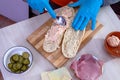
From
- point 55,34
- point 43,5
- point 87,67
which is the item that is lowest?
point 87,67

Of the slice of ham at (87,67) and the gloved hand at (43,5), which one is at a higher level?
the gloved hand at (43,5)

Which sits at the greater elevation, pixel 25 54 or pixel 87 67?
pixel 25 54

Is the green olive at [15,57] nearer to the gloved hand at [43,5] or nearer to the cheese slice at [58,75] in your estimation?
the cheese slice at [58,75]

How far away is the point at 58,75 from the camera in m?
0.98

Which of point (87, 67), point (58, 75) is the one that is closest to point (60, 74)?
point (58, 75)

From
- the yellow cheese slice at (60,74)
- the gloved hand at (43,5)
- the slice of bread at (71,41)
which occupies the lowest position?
the yellow cheese slice at (60,74)

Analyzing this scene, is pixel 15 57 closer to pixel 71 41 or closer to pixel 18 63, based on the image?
pixel 18 63

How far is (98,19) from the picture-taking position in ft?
3.73

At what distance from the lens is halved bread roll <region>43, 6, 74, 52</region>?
1.05 metres

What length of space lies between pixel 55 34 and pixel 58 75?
0.57ft

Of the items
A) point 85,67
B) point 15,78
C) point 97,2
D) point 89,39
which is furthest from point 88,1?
point 15,78

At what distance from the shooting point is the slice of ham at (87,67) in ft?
3.24

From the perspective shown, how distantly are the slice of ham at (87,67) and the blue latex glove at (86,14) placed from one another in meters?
0.14

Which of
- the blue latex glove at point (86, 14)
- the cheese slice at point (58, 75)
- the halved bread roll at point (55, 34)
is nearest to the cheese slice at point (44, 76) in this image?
the cheese slice at point (58, 75)
